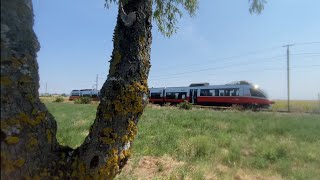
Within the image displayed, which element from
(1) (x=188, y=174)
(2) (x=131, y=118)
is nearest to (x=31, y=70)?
(2) (x=131, y=118)

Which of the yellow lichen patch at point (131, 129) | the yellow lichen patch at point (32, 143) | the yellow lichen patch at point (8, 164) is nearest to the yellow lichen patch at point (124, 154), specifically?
the yellow lichen patch at point (131, 129)

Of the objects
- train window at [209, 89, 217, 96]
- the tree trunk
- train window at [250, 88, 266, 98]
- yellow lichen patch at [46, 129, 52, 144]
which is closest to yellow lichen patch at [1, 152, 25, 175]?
the tree trunk

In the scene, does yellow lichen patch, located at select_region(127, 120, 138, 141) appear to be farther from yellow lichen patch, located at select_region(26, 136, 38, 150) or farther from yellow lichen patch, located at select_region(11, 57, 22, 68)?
yellow lichen patch, located at select_region(11, 57, 22, 68)

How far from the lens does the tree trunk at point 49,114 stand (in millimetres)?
2490

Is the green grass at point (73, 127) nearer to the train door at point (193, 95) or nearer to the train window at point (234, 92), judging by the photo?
the train window at point (234, 92)

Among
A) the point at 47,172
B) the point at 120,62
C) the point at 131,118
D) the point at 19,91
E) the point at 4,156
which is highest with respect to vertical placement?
the point at 120,62

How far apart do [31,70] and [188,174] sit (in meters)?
4.62

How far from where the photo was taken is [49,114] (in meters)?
2.91

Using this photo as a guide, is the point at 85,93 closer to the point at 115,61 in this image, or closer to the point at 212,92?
the point at 212,92

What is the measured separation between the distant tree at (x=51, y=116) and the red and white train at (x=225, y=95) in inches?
1421

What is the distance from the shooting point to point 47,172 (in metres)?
2.84

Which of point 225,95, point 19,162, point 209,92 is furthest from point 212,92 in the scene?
point 19,162

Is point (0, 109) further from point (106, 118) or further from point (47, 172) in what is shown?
point (106, 118)

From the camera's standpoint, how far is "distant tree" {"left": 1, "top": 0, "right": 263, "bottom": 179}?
2492 millimetres
